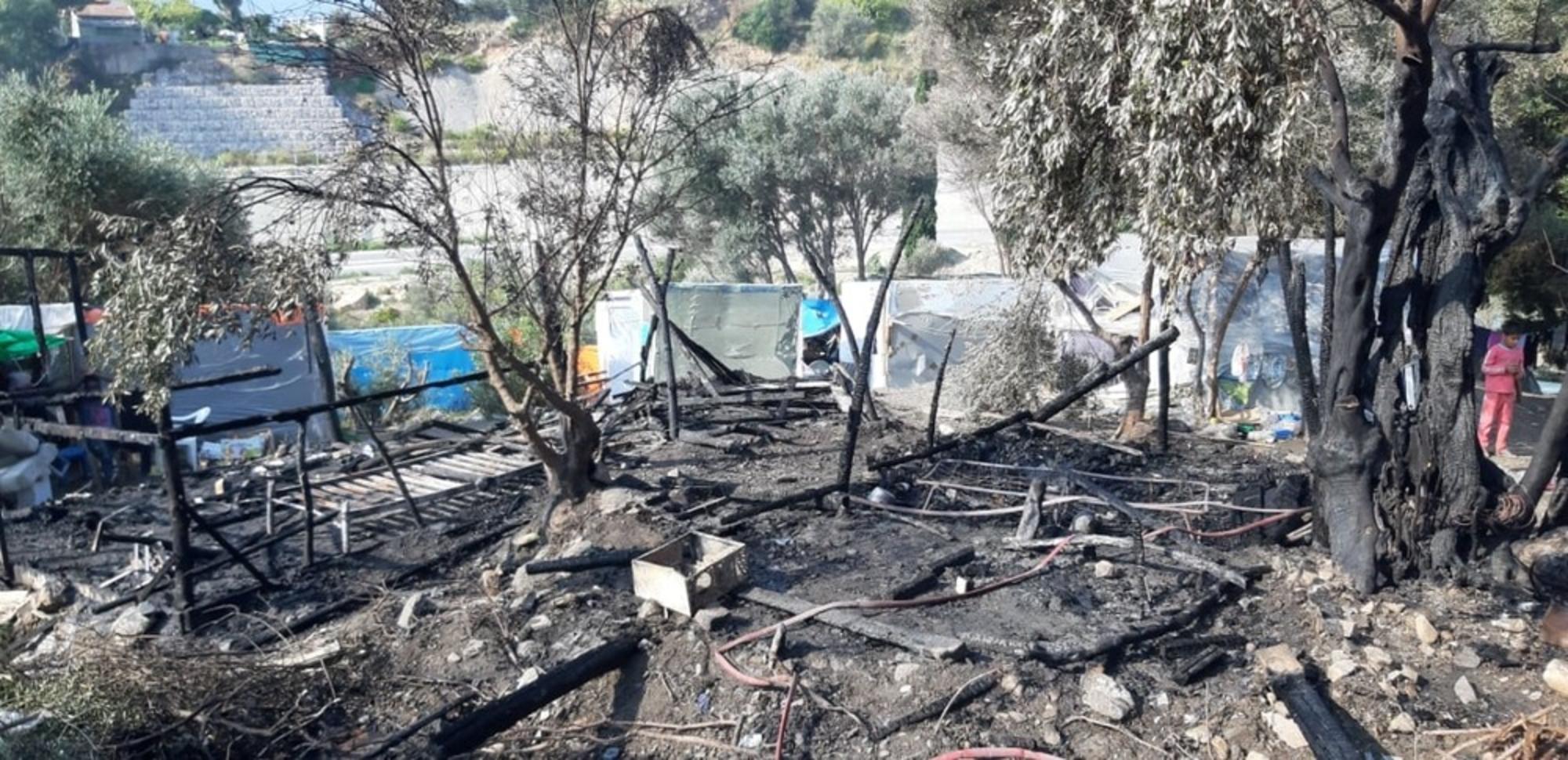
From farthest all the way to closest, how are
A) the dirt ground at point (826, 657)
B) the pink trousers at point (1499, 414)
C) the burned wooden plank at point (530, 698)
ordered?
the pink trousers at point (1499, 414)
the burned wooden plank at point (530, 698)
the dirt ground at point (826, 657)

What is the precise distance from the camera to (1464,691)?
5332mm

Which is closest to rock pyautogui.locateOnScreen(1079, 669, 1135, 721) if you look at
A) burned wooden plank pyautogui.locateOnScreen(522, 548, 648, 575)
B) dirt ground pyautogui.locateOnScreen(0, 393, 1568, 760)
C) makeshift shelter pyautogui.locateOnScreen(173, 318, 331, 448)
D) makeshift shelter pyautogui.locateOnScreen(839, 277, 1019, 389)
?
dirt ground pyautogui.locateOnScreen(0, 393, 1568, 760)

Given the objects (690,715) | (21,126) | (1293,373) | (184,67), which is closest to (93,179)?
(21,126)

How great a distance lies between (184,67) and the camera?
192 ft

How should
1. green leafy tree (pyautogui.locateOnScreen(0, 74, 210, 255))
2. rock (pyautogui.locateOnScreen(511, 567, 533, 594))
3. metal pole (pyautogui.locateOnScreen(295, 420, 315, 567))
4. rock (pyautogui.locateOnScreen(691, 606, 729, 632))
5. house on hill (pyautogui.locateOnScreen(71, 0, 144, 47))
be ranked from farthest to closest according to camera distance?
house on hill (pyautogui.locateOnScreen(71, 0, 144, 47)) < green leafy tree (pyautogui.locateOnScreen(0, 74, 210, 255)) < metal pole (pyautogui.locateOnScreen(295, 420, 315, 567)) < rock (pyautogui.locateOnScreen(511, 567, 533, 594)) < rock (pyautogui.locateOnScreen(691, 606, 729, 632))

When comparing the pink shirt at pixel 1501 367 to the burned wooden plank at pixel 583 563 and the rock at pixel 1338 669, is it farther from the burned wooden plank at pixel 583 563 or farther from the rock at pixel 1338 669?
the burned wooden plank at pixel 583 563

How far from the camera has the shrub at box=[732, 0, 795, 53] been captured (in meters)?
64.6

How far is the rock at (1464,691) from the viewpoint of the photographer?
5.29 metres

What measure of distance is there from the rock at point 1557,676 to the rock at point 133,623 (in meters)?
8.18

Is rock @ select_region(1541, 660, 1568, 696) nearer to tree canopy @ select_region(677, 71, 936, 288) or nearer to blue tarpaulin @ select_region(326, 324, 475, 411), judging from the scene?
blue tarpaulin @ select_region(326, 324, 475, 411)

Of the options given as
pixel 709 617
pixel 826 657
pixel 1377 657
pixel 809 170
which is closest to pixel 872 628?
pixel 826 657

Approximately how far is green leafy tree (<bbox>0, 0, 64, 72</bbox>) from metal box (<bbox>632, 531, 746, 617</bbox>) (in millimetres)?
58125

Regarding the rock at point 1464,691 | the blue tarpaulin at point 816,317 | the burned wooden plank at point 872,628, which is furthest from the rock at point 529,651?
the blue tarpaulin at point 816,317

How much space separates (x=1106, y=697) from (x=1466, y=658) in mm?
2093
